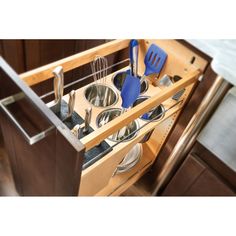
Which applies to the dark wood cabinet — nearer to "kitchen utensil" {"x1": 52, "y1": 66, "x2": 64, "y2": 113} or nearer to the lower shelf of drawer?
the lower shelf of drawer

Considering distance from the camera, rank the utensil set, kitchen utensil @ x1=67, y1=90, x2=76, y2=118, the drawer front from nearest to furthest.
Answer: the drawer front
kitchen utensil @ x1=67, y1=90, x2=76, y2=118
the utensil set

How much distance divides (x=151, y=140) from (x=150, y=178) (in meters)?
0.23

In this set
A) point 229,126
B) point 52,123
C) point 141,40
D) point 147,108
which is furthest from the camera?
point 141,40

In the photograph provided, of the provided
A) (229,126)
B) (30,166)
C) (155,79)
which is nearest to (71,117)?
(30,166)

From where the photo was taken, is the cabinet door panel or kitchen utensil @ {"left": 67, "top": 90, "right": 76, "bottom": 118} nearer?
kitchen utensil @ {"left": 67, "top": 90, "right": 76, "bottom": 118}

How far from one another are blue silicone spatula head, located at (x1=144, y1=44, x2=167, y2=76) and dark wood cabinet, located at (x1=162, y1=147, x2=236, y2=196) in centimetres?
30

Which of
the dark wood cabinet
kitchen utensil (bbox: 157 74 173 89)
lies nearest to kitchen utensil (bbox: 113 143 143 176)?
the dark wood cabinet

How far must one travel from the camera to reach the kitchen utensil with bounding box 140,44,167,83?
780 mm

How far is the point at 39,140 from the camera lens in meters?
0.54

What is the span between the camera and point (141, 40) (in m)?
0.81

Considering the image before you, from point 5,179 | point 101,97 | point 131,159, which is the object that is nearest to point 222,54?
point 101,97

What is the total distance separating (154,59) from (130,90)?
0.50 feet

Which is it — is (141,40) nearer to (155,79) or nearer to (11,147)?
(155,79)
